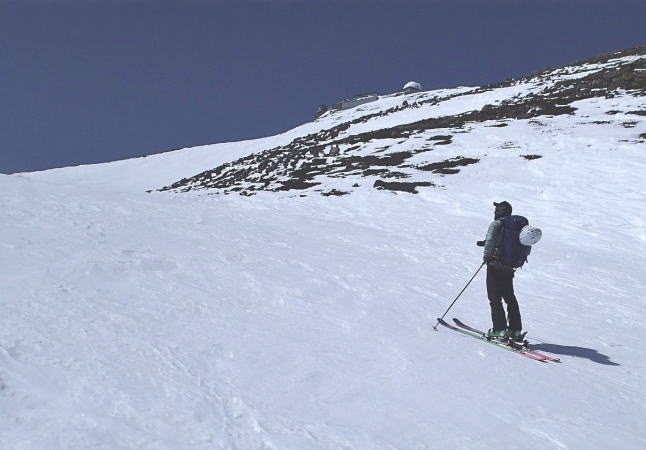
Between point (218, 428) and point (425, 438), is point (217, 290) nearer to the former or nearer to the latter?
point (218, 428)

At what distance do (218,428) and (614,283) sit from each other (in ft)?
33.9

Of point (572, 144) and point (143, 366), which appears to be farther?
point (572, 144)

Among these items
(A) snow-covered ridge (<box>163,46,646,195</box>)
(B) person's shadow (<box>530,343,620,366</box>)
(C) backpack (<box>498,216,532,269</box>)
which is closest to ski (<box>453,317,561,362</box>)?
(B) person's shadow (<box>530,343,620,366</box>)

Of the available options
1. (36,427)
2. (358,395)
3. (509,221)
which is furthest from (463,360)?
(36,427)

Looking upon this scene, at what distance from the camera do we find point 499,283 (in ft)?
21.6

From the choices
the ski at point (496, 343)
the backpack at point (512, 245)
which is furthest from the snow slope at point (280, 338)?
the backpack at point (512, 245)

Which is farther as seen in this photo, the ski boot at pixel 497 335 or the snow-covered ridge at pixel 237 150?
the snow-covered ridge at pixel 237 150

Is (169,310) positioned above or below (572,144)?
below

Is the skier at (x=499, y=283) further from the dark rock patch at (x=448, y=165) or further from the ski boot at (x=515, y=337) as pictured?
the dark rock patch at (x=448, y=165)

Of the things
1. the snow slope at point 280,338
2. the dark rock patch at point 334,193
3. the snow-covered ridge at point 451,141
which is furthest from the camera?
the snow-covered ridge at point 451,141

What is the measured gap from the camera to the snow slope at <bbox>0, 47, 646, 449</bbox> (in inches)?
129

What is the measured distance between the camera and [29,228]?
7.51m

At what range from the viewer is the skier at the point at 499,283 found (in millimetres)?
6430

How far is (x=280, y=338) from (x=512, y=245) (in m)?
3.60
